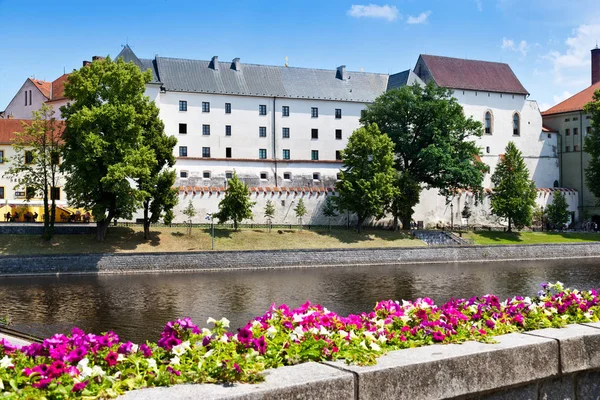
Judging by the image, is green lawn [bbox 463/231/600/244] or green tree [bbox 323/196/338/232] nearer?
green lawn [bbox 463/231/600/244]

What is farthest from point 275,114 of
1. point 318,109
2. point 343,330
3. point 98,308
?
point 343,330

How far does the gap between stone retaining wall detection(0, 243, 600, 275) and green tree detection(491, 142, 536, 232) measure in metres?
8.34

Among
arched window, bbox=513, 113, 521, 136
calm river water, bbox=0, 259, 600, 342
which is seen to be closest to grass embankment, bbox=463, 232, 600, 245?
calm river water, bbox=0, 259, 600, 342

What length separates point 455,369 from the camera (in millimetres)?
4680

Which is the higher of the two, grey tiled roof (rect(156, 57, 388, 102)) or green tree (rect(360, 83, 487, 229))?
grey tiled roof (rect(156, 57, 388, 102))

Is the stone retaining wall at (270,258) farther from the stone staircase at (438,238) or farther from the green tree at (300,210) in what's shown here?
the green tree at (300,210)

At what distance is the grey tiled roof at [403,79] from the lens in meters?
76.5

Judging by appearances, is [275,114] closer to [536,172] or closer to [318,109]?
[318,109]

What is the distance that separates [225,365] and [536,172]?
3335 inches

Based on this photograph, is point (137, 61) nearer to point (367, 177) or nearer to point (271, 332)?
point (367, 177)

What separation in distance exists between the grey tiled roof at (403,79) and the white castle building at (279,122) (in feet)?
0.46

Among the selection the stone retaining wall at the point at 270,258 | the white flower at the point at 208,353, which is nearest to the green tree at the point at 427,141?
the stone retaining wall at the point at 270,258

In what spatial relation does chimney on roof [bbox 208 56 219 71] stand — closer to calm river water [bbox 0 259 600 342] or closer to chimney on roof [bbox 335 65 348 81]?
chimney on roof [bbox 335 65 348 81]

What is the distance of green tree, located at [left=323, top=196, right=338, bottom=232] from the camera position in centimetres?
6250
